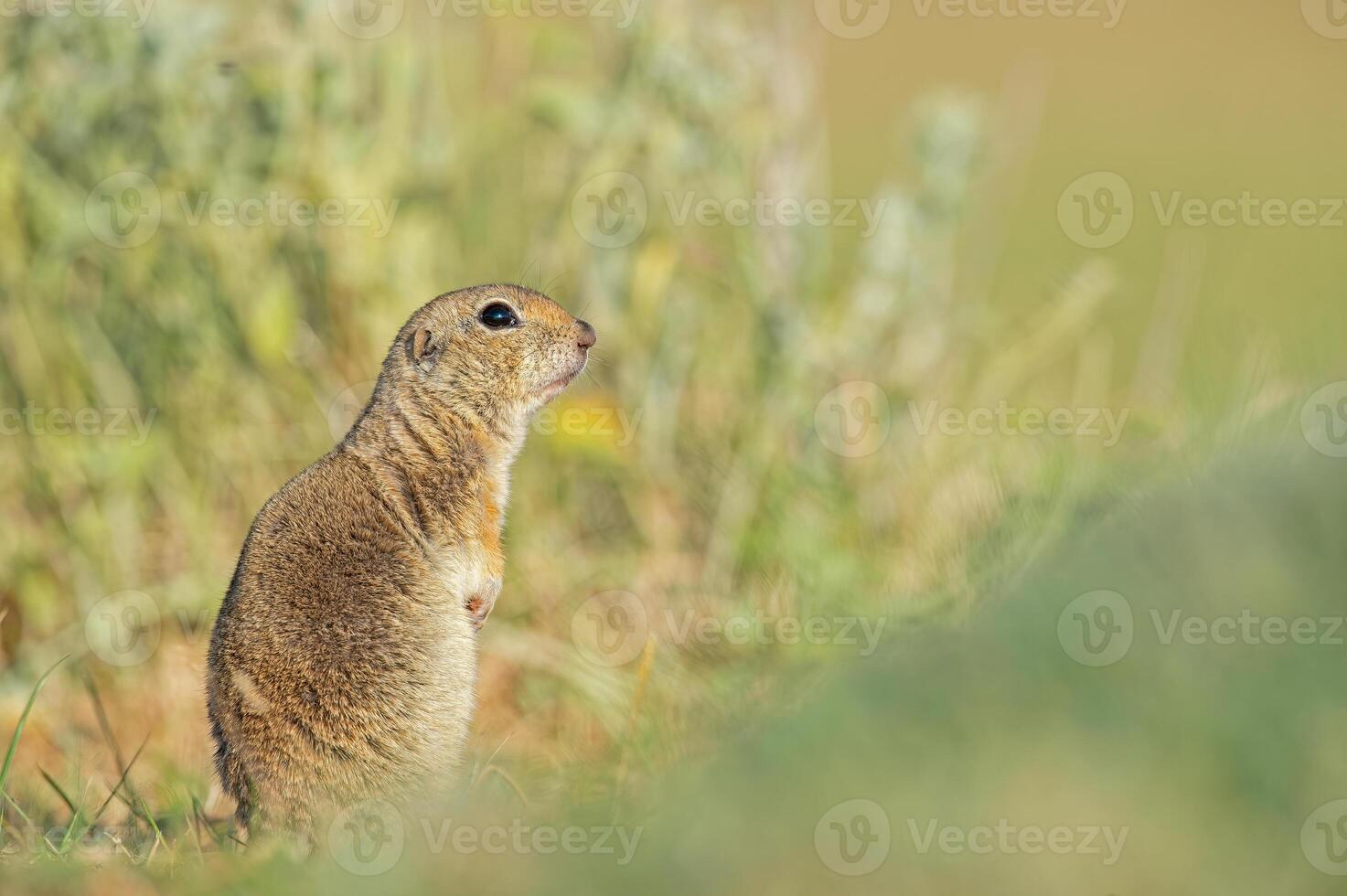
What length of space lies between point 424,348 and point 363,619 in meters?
0.75

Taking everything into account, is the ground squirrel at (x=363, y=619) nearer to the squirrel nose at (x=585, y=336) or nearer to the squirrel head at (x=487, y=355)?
the squirrel head at (x=487, y=355)

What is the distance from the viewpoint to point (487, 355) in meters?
3.62

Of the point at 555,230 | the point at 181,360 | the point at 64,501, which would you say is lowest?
the point at 64,501

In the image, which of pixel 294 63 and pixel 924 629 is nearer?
pixel 924 629

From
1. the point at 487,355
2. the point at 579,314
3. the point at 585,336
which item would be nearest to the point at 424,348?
the point at 487,355

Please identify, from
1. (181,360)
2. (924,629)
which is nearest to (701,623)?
(181,360)

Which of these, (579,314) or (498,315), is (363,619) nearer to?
(498,315)

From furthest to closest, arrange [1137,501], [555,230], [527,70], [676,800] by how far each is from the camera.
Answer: [527,70] → [555,230] → [1137,501] → [676,800]

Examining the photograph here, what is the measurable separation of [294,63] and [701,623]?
2.33 metres

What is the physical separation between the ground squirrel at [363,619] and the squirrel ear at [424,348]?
1.6 inches

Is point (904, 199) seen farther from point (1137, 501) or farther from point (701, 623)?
point (1137, 501)

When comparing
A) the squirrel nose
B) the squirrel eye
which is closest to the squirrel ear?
the squirrel eye

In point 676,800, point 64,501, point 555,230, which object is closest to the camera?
point 676,800

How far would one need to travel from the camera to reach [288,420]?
555 cm
